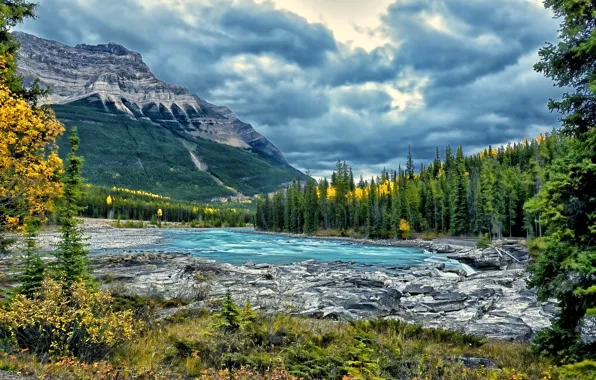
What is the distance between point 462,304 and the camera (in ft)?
77.8

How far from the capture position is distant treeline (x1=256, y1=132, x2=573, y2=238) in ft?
265

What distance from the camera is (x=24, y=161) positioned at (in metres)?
11.9

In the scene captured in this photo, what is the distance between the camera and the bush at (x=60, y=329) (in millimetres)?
9695

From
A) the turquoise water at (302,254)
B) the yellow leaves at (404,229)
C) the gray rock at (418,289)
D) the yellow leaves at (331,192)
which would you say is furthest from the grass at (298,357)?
the yellow leaves at (331,192)

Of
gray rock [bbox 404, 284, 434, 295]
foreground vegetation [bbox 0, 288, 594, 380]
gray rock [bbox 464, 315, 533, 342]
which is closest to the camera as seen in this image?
foreground vegetation [bbox 0, 288, 594, 380]

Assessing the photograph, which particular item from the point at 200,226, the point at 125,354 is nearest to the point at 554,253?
the point at 125,354

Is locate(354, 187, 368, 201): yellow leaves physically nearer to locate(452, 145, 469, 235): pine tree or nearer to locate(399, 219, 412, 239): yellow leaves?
locate(399, 219, 412, 239): yellow leaves

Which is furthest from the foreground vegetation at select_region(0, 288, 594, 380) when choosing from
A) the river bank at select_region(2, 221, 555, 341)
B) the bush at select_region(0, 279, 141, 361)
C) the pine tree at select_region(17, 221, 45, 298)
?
the river bank at select_region(2, 221, 555, 341)

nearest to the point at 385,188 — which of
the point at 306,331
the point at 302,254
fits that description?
the point at 302,254

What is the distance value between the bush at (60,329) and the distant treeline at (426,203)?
5542 centimetres

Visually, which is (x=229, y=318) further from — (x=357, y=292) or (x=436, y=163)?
(x=436, y=163)

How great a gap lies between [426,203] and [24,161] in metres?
97.5

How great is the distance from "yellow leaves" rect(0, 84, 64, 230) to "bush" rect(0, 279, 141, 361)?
315 centimetres

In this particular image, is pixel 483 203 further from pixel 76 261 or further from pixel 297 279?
pixel 76 261
